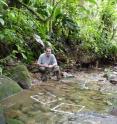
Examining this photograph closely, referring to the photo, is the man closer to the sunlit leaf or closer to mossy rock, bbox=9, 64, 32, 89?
the sunlit leaf

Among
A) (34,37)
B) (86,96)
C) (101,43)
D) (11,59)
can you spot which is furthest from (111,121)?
(101,43)

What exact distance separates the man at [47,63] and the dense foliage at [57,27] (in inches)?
26.2

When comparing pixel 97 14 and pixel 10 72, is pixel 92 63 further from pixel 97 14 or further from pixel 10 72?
pixel 10 72

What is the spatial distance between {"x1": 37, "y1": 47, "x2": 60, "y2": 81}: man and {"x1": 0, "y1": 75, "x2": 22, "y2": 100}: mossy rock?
2.17m

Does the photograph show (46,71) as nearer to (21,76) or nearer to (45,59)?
(45,59)

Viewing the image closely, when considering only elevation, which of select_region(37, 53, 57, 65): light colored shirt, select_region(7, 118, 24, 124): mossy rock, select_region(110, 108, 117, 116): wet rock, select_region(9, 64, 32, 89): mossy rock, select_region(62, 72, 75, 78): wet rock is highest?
select_region(37, 53, 57, 65): light colored shirt

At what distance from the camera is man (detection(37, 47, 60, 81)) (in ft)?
39.5

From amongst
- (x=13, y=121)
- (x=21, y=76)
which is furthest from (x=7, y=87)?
(x=13, y=121)

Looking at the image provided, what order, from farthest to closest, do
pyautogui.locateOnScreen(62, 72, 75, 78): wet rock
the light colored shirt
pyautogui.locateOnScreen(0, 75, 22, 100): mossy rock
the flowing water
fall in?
1. pyautogui.locateOnScreen(62, 72, 75, 78): wet rock
2. the light colored shirt
3. pyautogui.locateOnScreen(0, 75, 22, 100): mossy rock
4. the flowing water

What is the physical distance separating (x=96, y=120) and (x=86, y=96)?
2568mm

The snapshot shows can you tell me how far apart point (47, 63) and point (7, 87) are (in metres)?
3.12

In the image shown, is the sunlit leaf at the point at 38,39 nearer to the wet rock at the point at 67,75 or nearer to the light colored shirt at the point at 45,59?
the light colored shirt at the point at 45,59

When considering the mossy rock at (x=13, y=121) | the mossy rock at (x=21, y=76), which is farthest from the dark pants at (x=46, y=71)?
the mossy rock at (x=13, y=121)

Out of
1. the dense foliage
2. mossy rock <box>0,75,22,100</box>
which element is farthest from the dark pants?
mossy rock <box>0,75,22,100</box>
